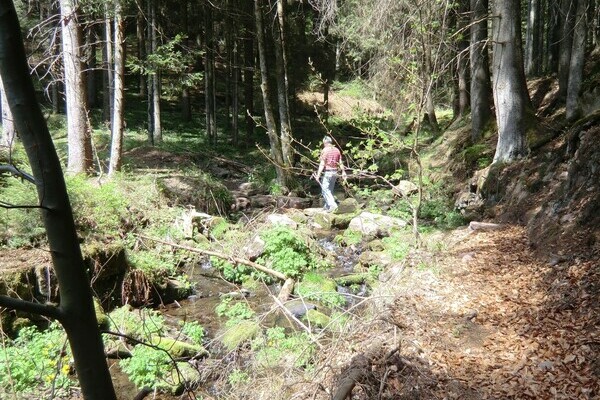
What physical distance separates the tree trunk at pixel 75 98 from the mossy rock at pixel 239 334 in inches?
234

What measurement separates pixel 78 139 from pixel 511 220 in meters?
9.19

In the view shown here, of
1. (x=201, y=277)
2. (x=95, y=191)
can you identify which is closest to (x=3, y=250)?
(x=95, y=191)

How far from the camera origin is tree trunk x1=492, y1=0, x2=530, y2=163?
28.8ft

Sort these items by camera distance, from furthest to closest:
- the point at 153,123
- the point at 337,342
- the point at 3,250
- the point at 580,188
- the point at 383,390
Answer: the point at 153,123 → the point at 3,250 → the point at 580,188 → the point at 337,342 → the point at 383,390

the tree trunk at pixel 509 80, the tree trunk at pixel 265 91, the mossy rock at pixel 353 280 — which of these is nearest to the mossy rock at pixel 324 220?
the tree trunk at pixel 265 91

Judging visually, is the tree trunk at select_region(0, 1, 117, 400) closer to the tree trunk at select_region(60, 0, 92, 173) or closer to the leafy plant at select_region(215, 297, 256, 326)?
the leafy plant at select_region(215, 297, 256, 326)

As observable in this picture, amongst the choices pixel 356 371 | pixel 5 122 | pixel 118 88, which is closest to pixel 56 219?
pixel 356 371

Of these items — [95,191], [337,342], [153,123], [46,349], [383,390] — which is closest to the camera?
[383,390]

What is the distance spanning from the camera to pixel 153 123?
19.6 meters

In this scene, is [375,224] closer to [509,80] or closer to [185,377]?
[509,80]

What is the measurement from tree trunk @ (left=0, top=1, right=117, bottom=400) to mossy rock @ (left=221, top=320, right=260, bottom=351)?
184 inches

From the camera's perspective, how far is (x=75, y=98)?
31.5ft

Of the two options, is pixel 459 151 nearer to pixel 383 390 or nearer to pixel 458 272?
pixel 458 272

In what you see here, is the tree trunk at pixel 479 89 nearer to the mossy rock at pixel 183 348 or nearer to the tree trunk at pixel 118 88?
the tree trunk at pixel 118 88
